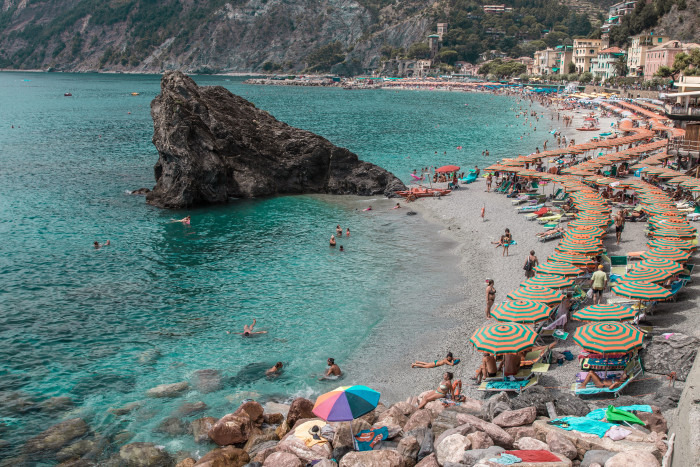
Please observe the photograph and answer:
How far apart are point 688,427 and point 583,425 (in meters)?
2.84

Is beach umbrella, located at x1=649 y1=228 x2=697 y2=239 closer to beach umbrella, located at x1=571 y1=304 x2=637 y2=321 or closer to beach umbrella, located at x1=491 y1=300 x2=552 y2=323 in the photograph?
beach umbrella, located at x1=571 y1=304 x2=637 y2=321

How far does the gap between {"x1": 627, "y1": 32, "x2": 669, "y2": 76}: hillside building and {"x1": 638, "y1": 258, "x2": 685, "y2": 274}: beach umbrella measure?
344 feet

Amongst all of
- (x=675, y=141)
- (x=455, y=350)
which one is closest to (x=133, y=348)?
(x=455, y=350)

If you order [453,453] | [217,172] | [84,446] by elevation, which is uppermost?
[217,172]

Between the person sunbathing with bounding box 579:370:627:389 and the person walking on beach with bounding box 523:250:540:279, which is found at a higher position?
the person walking on beach with bounding box 523:250:540:279

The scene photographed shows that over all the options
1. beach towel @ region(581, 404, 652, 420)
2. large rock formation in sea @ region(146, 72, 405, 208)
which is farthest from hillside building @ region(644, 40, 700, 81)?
beach towel @ region(581, 404, 652, 420)

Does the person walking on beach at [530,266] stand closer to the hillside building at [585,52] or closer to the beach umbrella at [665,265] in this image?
the beach umbrella at [665,265]

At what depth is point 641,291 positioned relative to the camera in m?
18.6

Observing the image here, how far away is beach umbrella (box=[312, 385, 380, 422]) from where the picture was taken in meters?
13.1

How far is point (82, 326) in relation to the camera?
72.4 feet

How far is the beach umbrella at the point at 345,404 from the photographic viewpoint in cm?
1309

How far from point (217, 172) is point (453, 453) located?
3255 centimetres

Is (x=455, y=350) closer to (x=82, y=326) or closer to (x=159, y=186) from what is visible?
(x=82, y=326)

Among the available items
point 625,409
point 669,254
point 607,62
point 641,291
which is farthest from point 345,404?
point 607,62
